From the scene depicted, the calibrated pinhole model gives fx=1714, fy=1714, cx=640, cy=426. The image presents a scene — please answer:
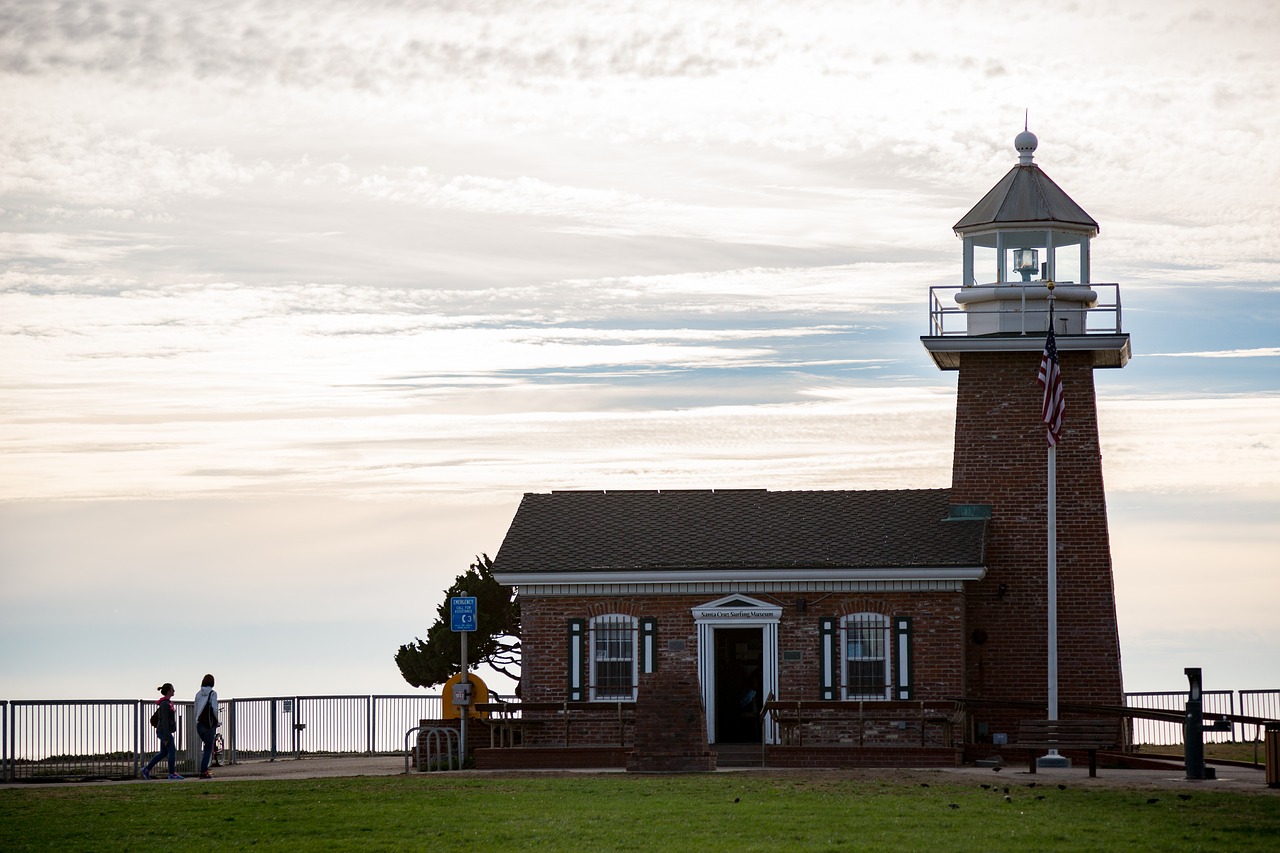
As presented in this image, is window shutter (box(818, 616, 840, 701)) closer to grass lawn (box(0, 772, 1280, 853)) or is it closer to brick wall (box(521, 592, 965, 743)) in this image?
brick wall (box(521, 592, 965, 743))

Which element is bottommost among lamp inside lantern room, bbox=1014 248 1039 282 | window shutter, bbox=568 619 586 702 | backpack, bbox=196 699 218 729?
backpack, bbox=196 699 218 729

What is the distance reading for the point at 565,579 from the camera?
29.8 metres

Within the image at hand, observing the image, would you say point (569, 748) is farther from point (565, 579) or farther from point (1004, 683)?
point (1004, 683)

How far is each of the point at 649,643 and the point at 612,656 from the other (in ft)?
2.28

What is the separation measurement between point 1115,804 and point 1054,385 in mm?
9453

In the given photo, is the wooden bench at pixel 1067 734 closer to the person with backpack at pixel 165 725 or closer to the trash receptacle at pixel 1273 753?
the trash receptacle at pixel 1273 753

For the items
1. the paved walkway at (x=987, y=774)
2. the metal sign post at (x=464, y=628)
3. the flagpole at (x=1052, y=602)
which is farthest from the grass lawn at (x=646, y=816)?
the metal sign post at (x=464, y=628)

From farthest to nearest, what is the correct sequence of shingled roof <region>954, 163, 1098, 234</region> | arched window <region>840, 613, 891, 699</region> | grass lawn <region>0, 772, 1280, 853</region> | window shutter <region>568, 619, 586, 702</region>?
1. shingled roof <region>954, 163, 1098, 234</region>
2. window shutter <region>568, 619, 586, 702</region>
3. arched window <region>840, 613, 891, 699</region>
4. grass lawn <region>0, 772, 1280, 853</region>

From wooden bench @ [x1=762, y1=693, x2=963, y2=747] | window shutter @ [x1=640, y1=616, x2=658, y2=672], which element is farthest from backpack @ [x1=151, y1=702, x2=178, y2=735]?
wooden bench @ [x1=762, y1=693, x2=963, y2=747]

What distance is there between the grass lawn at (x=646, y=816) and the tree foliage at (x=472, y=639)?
47.9ft

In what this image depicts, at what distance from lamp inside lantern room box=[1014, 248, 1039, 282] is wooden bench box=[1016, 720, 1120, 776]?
8.13 meters

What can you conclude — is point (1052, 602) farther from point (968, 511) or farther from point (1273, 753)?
point (1273, 753)

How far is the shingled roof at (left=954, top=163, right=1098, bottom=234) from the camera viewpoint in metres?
30.9

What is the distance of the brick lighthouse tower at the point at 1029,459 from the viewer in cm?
3034
